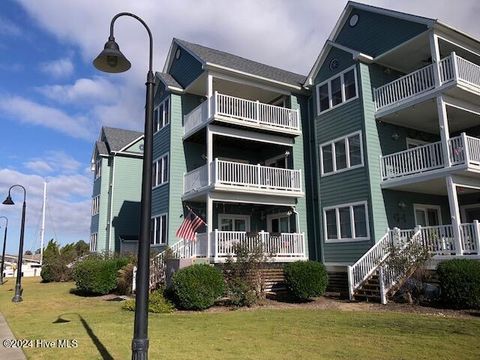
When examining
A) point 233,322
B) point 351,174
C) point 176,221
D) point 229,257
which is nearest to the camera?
point 233,322

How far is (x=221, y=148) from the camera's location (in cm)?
2291

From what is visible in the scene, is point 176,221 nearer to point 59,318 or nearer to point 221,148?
point 221,148

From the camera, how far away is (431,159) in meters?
16.6

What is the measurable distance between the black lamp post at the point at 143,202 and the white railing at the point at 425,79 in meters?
13.5

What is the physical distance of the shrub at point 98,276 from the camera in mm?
19750

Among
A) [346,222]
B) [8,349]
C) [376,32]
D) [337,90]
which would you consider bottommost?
[8,349]

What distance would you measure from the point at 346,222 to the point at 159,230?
9690 millimetres

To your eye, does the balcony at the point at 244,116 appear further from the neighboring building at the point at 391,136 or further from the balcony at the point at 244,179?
the balcony at the point at 244,179

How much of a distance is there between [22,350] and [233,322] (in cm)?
532

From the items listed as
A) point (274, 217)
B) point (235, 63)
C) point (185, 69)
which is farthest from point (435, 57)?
point (185, 69)

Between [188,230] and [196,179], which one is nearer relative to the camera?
[188,230]

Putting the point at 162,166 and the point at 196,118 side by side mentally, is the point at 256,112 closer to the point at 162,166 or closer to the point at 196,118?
the point at 196,118

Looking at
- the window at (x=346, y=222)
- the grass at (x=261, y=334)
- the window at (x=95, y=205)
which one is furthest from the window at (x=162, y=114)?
the window at (x=95, y=205)

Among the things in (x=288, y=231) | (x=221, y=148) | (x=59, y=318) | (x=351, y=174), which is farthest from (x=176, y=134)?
(x=59, y=318)
